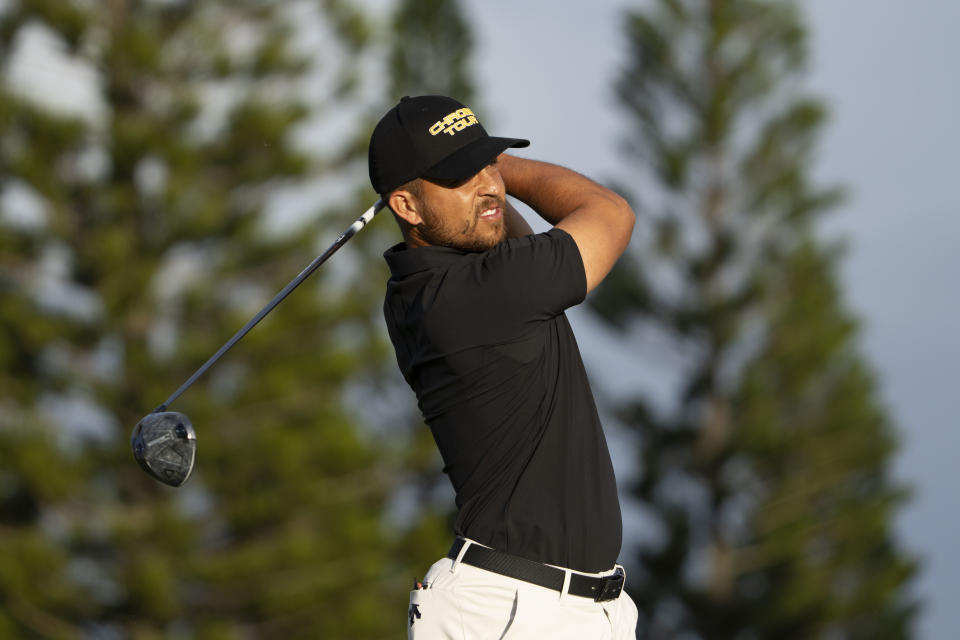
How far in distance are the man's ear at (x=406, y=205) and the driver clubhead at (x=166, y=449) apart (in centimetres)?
95

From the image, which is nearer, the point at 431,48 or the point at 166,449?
the point at 166,449

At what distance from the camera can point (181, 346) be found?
1552cm

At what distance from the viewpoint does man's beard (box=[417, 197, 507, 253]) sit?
338 centimetres

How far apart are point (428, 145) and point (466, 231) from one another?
0.76 feet

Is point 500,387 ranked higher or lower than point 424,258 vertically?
lower

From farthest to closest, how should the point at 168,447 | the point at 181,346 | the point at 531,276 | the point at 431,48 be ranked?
1. the point at 431,48
2. the point at 181,346
3. the point at 168,447
4. the point at 531,276

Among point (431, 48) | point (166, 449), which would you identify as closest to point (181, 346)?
point (431, 48)

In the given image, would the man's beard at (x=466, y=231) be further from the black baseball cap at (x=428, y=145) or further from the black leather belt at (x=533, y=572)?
the black leather belt at (x=533, y=572)

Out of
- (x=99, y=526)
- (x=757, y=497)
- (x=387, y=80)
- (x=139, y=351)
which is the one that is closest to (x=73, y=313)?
(x=139, y=351)


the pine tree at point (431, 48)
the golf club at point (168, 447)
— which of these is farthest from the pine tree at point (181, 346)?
the golf club at point (168, 447)

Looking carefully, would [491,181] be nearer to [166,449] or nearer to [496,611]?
[496,611]

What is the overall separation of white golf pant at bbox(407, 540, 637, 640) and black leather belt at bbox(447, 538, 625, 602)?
13mm

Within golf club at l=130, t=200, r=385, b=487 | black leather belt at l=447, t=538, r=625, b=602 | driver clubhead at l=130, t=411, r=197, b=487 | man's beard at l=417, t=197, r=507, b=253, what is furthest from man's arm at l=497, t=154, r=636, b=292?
driver clubhead at l=130, t=411, r=197, b=487

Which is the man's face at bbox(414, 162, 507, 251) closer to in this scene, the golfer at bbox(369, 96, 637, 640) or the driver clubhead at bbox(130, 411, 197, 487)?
the golfer at bbox(369, 96, 637, 640)
